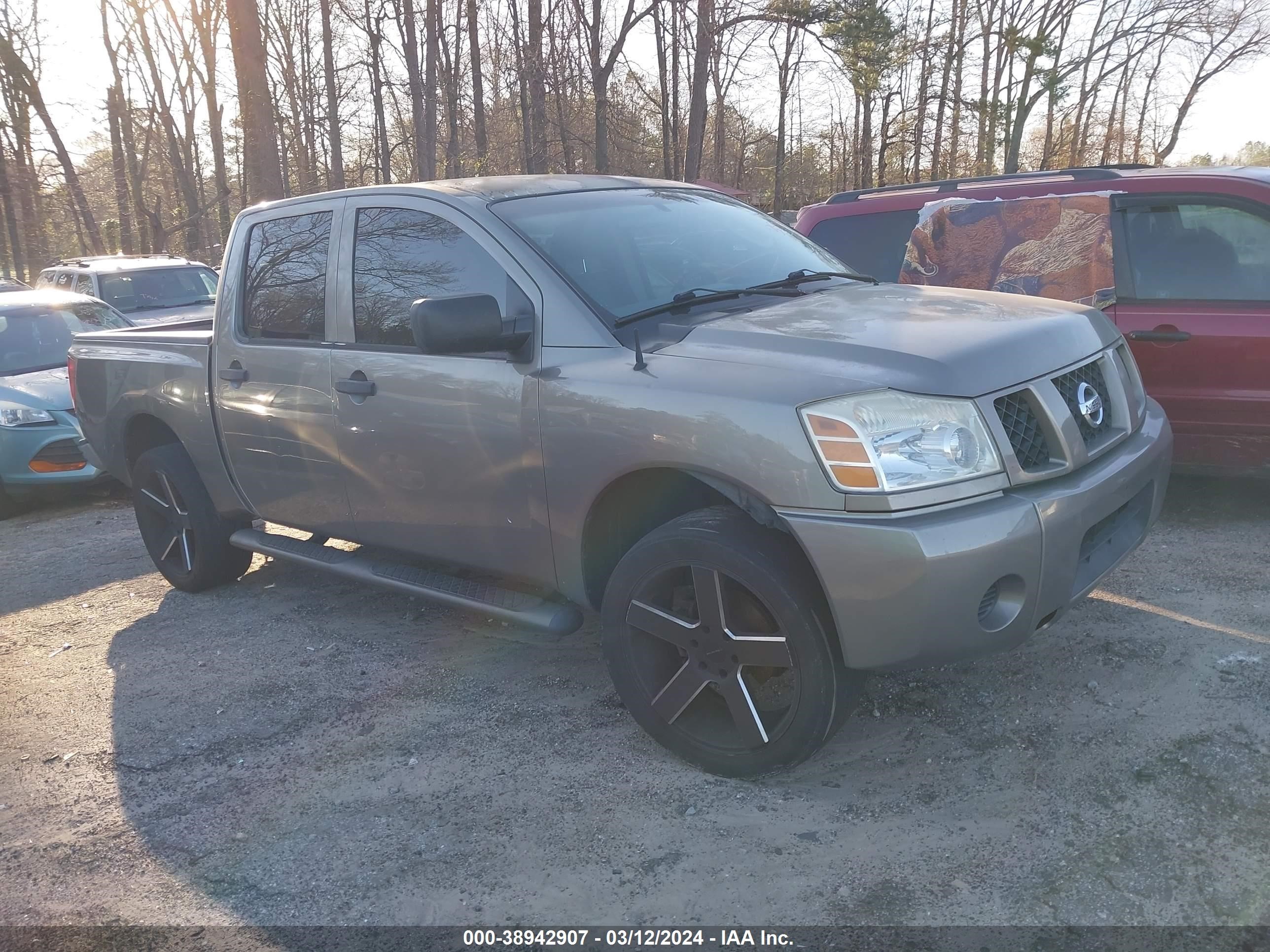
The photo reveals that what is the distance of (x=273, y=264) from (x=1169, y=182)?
4.42m

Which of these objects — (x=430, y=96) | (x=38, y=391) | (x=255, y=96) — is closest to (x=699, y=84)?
(x=430, y=96)

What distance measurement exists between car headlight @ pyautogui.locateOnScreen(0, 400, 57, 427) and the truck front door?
504 centimetres

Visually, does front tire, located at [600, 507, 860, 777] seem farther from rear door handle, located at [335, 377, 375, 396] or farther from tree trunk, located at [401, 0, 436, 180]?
tree trunk, located at [401, 0, 436, 180]

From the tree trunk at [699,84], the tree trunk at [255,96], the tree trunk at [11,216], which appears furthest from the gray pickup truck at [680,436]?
the tree trunk at [11,216]

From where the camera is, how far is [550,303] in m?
3.45

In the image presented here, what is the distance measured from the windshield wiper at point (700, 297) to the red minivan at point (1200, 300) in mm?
2388

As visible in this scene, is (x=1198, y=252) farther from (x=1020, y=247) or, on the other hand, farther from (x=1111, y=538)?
(x=1111, y=538)

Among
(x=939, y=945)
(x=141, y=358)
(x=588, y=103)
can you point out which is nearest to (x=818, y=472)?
(x=939, y=945)

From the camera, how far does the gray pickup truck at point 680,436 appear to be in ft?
9.05

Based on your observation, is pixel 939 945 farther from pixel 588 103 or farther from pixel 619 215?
pixel 588 103

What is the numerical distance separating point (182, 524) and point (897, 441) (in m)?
4.02

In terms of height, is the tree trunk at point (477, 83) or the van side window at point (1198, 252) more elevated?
the tree trunk at point (477, 83)

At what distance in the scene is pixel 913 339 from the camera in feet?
9.84

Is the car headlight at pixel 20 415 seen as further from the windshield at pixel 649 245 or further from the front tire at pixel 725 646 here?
the front tire at pixel 725 646
